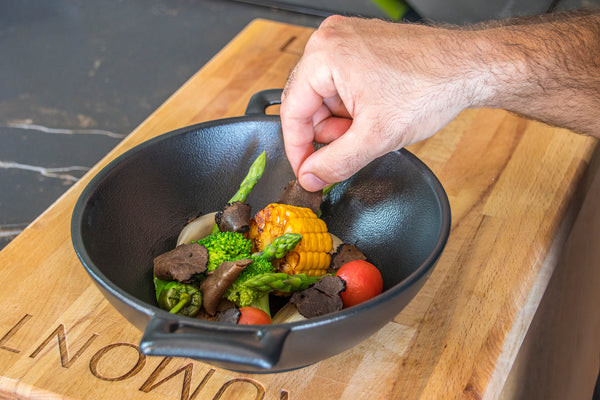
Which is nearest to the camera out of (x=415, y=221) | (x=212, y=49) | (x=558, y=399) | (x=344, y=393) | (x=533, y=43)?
(x=344, y=393)

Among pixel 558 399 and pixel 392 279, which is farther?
pixel 558 399

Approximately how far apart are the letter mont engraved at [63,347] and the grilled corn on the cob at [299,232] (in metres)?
0.32

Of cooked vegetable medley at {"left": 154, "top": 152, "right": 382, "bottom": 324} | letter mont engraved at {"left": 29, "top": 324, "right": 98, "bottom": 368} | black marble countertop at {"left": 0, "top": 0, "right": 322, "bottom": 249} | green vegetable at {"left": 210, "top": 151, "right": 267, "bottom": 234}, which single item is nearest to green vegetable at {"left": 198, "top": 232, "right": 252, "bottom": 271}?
cooked vegetable medley at {"left": 154, "top": 152, "right": 382, "bottom": 324}

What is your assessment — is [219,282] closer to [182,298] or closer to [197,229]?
[182,298]

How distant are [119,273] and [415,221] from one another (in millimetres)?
481

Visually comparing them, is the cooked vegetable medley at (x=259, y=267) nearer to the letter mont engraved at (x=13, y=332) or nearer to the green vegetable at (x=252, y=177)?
the green vegetable at (x=252, y=177)

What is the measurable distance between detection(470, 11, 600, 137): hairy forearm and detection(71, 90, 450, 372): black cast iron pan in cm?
22

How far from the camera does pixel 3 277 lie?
1.05 metres

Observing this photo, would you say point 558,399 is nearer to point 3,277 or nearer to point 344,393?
point 344,393

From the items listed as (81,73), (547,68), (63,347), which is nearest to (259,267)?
(63,347)

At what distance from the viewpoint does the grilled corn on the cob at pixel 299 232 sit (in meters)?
0.96

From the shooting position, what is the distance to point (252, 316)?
832 mm

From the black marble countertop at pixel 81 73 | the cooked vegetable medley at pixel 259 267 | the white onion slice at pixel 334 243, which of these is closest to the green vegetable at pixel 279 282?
the cooked vegetable medley at pixel 259 267

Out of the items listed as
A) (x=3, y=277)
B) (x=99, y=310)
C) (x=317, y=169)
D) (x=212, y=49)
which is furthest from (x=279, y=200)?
(x=212, y=49)
